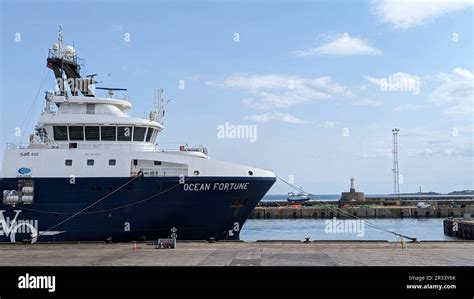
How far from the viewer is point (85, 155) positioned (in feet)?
83.5

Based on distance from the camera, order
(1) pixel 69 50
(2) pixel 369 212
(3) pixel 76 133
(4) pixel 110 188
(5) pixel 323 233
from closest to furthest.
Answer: (4) pixel 110 188, (3) pixel 76 133, (1) pixel 69 50, (5) pixel 323 233, (2) pixel 369 212

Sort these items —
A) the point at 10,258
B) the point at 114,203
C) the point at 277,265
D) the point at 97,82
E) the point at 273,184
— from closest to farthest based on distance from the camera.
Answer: the point at 277,265 < the point at 10,258 < the point at 114,203 < the point at 273,184 < the point at 97,82

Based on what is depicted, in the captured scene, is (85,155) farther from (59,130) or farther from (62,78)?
(62,78)

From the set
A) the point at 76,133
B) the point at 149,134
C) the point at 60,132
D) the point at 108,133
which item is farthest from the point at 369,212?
the point at 60,132

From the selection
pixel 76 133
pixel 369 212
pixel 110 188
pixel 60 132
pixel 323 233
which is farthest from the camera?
pixel 369 212

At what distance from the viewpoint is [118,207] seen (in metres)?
25.1

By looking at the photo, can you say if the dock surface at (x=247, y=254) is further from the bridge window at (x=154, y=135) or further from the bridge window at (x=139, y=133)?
the bridge window at (x=154, y=135)

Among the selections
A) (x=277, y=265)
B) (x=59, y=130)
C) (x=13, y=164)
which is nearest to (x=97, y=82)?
(x=59, y=130)

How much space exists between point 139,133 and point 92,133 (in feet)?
7.64

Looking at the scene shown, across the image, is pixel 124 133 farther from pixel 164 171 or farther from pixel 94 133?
pixel 164 171

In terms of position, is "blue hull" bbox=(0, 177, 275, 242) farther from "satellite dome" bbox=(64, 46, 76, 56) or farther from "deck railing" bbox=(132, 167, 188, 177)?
"satellite dome" bbox=(64, 46, 76, 56)

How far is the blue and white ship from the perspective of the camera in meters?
25.1

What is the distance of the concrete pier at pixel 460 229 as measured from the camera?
49312 millimetres
